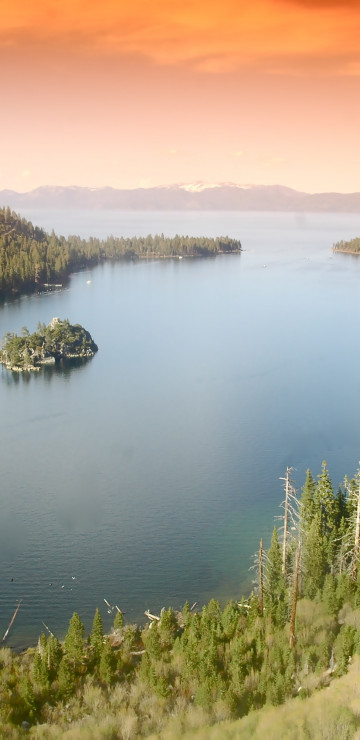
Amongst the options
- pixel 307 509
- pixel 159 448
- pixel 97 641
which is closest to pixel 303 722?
pixel 97 641

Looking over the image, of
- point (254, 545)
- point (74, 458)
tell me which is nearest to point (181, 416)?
point (74, 458)

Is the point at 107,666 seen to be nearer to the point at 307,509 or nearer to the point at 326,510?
the point at 307,509

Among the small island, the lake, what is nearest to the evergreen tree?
the lake

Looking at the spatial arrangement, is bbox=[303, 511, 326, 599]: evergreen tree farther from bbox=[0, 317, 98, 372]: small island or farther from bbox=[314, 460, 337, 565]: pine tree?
bbox=[0, 317, 98, 372]: small island

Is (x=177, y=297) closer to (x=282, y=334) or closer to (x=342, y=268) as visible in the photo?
(x=282, y=334)

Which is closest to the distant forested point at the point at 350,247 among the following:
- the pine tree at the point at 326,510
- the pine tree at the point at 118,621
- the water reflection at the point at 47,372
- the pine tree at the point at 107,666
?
the water reflection at the point at 47,372

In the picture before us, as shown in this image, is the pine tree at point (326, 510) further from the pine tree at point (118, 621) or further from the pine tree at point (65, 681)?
the pine tree at point (65, 681)

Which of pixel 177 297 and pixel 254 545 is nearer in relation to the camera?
pixel 254 545
